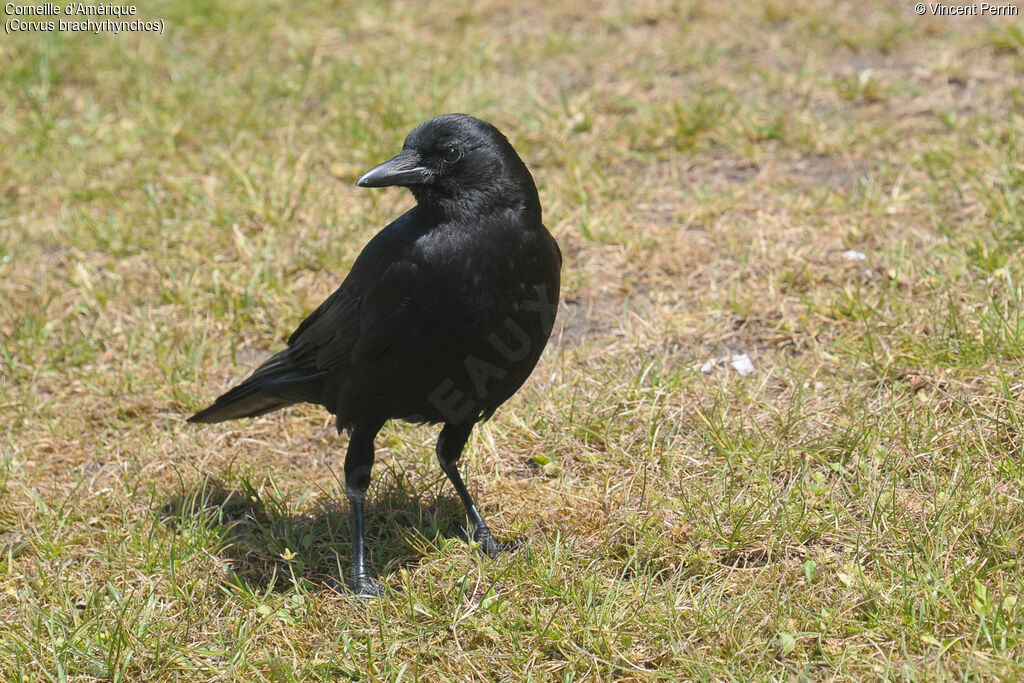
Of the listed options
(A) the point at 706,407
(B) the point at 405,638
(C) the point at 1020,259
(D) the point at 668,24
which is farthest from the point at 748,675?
(D) the point at 668,24

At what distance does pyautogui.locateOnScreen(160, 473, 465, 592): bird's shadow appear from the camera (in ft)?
12.1

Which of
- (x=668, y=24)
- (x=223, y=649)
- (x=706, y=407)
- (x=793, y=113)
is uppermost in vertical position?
(x=668, y=24)

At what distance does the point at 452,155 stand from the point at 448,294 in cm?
47

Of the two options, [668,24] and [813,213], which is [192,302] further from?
[668,24]

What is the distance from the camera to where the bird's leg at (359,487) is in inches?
140

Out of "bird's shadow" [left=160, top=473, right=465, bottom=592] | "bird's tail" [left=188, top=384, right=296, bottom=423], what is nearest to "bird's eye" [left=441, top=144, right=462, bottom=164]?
"bird's tail" [left=188, top=384, right=296, bottom=423]

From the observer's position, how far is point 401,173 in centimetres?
332

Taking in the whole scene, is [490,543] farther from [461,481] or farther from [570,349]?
[570,349]

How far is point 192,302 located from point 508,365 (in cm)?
225

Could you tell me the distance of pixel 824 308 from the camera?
14.7 feet

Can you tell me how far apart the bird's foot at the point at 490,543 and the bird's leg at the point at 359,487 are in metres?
0.36

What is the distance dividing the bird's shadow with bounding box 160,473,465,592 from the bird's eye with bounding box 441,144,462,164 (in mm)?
1298

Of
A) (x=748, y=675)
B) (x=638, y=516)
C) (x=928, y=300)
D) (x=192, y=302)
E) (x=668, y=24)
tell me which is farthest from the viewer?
(x=668, y=24)

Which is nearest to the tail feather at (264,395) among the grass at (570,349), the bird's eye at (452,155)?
Result: the grass at (570,349)
